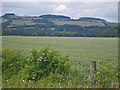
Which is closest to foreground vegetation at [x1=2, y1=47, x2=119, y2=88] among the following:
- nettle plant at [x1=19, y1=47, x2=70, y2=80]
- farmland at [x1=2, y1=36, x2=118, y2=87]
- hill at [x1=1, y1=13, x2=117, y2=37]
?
nettle plant at [x1=19, y1=47, x2=70, y2=80]

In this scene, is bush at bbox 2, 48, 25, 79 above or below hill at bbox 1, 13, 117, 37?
below

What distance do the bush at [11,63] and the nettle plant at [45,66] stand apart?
0.27 meters

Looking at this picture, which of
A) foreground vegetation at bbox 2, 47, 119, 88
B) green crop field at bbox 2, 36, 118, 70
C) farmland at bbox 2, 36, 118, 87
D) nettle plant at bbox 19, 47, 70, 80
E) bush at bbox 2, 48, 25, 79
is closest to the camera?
foreground vegetation at bbox 2, 47, 119, 88

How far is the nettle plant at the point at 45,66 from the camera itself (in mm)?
3668

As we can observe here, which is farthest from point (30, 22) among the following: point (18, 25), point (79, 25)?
point (79, 25)

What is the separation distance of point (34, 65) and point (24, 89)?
23.2 inches

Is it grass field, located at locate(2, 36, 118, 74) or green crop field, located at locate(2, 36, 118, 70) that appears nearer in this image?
grass field, located at locate(2, 36, 118, 74)

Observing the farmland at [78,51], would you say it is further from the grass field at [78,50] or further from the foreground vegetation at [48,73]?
the foreground vegetation at [48,73]

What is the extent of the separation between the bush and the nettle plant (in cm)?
27

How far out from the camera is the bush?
402cm

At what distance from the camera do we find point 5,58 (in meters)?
4.18

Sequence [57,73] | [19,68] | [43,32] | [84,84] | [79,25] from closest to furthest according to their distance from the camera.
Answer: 1. [84,84]
2. [57,73]
3. [19,68]
4. [79,25]
5. [43,32]

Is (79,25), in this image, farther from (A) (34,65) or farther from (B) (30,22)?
(A) (34,65)

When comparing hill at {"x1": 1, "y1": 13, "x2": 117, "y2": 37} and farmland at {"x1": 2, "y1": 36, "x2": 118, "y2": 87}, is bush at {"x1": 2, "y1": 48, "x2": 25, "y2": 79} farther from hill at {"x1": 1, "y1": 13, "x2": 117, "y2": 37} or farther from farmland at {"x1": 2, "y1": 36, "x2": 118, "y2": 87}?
hill at {"x1": 1, "y1": 13, "x2": 117, "y2": 37}
